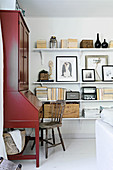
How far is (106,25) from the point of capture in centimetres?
430

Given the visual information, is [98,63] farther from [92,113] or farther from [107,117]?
[107,117]

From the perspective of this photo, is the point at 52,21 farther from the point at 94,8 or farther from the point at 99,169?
the point at 99,169

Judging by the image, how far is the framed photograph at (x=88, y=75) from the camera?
4160 millimetres

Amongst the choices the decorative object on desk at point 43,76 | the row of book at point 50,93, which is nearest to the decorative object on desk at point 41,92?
the row of book at point 50,93

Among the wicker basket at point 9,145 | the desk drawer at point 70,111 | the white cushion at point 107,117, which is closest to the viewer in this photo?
the white cushion at point 107,117

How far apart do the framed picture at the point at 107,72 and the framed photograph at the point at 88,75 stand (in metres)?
0.24

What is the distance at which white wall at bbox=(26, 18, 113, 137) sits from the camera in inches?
167

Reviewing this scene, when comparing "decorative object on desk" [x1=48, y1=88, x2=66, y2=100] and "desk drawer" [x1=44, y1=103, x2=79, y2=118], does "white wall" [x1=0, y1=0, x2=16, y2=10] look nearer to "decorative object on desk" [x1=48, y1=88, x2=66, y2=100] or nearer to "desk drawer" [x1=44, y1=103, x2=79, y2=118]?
"decorative object on desk" [x1=48, y1=88, x2=66, y2=100]

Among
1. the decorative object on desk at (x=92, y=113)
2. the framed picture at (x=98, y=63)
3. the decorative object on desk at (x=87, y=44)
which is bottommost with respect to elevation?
the decorative object on desk at (x=92, y=113)

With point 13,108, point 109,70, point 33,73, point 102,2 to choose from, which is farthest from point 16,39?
point 109,70

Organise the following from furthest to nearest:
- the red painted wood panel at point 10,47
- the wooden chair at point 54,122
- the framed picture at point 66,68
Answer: the framed picture at point 66,68
the wooden chair at point 54,122
the red painted wood panel at point 10,47

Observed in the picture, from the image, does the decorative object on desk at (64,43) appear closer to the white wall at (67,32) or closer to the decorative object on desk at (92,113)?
the white wall at (67,32)

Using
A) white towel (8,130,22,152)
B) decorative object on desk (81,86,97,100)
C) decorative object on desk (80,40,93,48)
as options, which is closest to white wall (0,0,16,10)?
decorative object on desk (80,40,93,48)

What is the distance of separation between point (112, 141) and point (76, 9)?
297 centimetres
